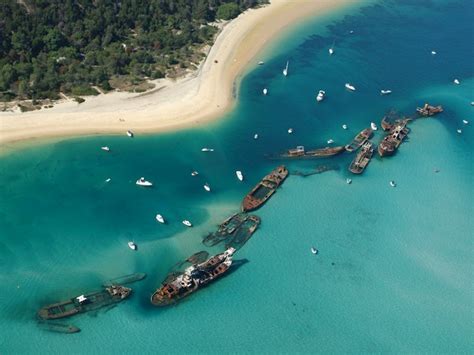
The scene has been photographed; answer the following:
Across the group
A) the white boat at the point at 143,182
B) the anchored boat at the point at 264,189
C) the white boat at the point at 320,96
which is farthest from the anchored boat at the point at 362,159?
the white boat at the point at 143,182

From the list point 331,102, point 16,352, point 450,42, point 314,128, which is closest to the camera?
point 16,352

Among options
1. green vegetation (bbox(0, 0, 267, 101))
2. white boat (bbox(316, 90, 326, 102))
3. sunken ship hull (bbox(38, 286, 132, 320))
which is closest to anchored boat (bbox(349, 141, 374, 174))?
white boat (bbox(316, 90, 326, 102))

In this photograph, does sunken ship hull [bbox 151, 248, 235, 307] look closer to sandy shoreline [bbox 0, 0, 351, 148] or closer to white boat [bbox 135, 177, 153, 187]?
white boat [bbox 135, 177, 153, 187]

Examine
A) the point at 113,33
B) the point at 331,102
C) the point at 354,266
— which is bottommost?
the point at 354,266

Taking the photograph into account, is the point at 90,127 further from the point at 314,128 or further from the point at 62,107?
the point at 314,128

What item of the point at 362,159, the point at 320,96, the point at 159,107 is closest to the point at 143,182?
the point at 159,107

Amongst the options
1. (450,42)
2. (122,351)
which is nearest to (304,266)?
(122,351)
